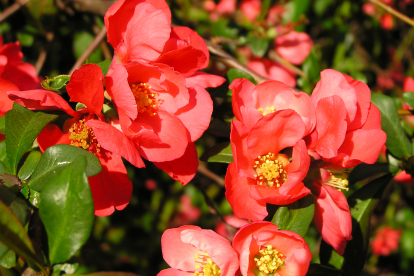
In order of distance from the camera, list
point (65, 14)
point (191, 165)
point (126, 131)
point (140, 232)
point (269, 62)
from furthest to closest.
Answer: point (140, 232), point (269, 62), point (65, 14), point (191, 165), point (126, 131)

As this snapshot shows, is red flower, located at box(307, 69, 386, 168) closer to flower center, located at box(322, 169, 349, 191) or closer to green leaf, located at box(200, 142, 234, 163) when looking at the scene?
flower center, located at box(322, 169, 349, 191)

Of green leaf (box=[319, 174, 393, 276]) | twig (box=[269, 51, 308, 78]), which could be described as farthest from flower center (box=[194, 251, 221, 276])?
twig (box=[269, 51, 308, 78])

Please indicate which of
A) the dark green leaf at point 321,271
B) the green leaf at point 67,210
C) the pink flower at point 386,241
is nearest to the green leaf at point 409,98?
the dark green leaf at point 321,271

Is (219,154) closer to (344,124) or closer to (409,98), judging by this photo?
(344,124)

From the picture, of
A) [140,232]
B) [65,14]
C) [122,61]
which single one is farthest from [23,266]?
[140,232]

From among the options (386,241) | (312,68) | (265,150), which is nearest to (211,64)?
(312,68)

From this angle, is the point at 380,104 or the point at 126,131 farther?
the point at 380,104

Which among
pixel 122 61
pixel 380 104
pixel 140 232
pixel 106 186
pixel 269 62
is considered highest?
pixel 122 61

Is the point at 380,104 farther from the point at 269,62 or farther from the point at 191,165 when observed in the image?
the point at 269,62
